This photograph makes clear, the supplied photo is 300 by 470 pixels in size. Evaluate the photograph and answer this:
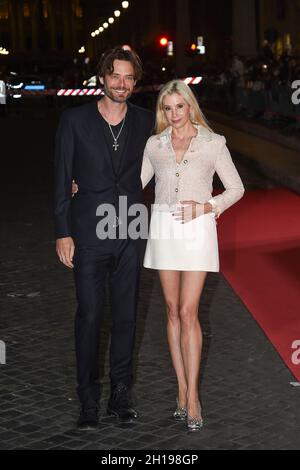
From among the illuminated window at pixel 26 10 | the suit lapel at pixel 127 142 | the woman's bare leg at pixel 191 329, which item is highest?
the illuminated window at pixel 26 10

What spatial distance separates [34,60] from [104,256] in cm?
17583

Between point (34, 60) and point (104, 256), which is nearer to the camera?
point (104, 256)

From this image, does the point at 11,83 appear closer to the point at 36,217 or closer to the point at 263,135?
the point at 263,135

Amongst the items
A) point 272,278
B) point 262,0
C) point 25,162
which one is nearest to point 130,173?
point 272,278

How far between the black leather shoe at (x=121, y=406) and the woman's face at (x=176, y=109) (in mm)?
1557

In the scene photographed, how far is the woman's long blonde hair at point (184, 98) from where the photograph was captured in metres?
5.64

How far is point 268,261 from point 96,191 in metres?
5.45

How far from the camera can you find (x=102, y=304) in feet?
19.7

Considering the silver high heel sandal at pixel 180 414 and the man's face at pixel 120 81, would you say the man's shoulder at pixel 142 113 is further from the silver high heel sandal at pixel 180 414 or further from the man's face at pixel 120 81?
the silver high heel sandal at pixel 180 414

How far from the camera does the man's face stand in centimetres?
578

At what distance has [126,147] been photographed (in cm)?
592

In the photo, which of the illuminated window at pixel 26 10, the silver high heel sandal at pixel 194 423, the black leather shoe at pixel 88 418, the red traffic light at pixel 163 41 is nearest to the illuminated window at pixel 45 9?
the illuminated window at pixel 26 10

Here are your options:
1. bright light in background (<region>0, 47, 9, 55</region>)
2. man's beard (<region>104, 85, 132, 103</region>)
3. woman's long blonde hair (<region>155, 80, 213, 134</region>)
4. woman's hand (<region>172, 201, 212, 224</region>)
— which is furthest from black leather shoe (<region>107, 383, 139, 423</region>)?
bright light in background (<region>0, 47, 9, 55</region>)
